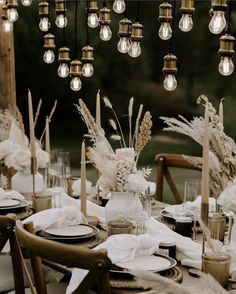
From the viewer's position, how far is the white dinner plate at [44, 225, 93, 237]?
2191 millimetres

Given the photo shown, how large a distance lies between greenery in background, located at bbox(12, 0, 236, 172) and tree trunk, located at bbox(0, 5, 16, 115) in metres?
0.71

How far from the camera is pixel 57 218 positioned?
2287 millimetres

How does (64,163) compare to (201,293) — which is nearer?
(201,293)

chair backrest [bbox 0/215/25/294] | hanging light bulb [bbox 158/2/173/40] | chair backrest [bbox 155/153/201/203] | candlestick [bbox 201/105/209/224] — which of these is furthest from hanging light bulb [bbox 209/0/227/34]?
chair backrest [bbox 155/153/201/203]

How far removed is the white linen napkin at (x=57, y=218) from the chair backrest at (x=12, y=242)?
229 mm

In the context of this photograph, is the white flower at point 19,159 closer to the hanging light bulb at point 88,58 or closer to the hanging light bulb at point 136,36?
the hanging light bulb at point 88,58

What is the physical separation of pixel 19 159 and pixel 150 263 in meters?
1.45

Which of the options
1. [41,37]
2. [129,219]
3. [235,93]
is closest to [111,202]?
[129,219]

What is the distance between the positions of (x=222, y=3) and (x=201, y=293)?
5.08 ft

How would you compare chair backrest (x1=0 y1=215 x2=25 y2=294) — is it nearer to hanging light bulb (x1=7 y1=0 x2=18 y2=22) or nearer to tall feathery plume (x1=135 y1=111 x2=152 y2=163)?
tall feathery plume (x1=135 y1=111 x2=152 y2=163)

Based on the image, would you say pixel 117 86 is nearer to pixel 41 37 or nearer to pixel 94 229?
pixel 41 37

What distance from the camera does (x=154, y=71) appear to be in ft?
16.1

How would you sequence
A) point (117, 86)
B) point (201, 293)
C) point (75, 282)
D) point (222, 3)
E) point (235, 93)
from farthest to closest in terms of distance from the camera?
1. point (117, 86)
2. point (235, 93)
3. point (222, 3)
4. point (75, 282)
5. point (201, 293)

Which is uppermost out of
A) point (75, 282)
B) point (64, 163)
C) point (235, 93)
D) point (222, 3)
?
point (222, 3)
